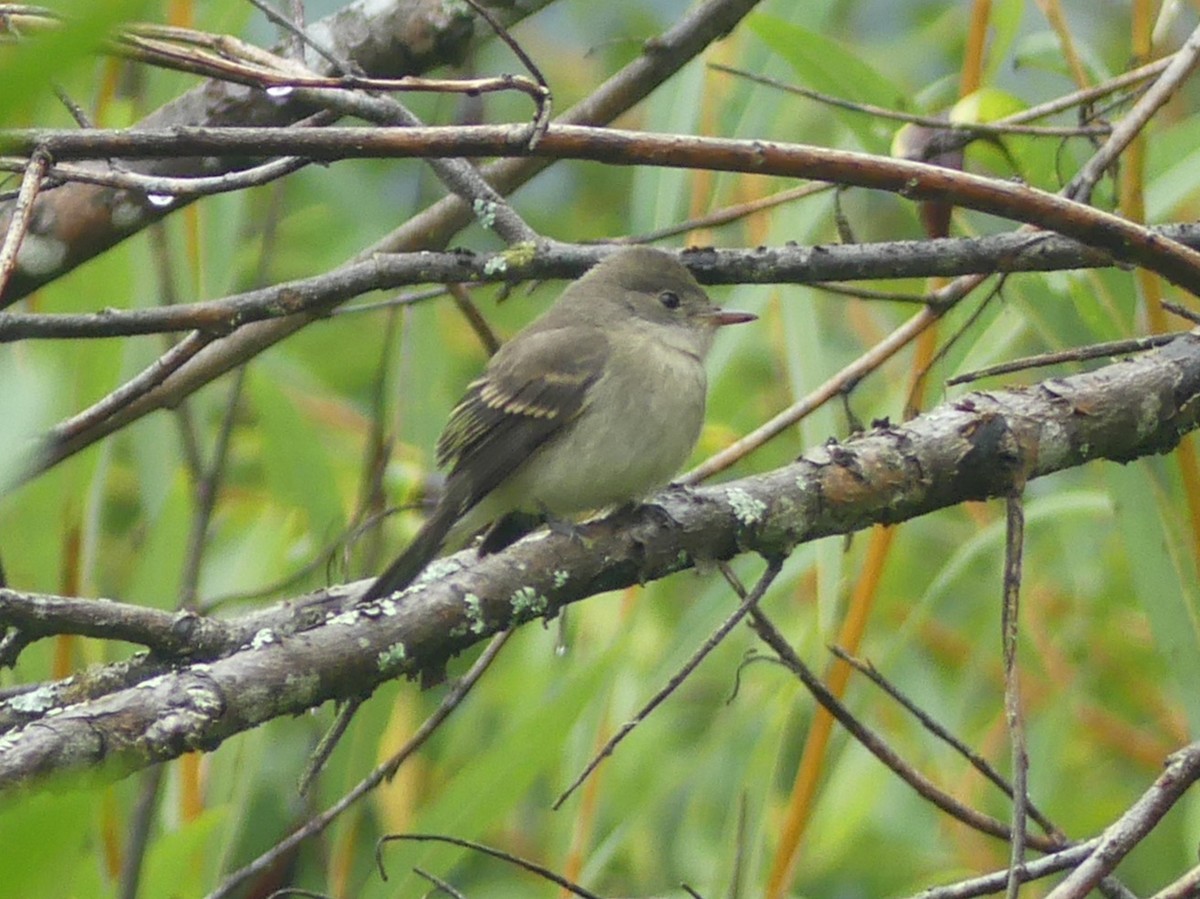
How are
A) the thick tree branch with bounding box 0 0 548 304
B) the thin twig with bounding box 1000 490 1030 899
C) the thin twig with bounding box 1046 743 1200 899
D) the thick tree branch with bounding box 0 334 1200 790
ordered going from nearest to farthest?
the thin twig with bounding box 1046 743 1200 899 → the thin twig with bounding box 1000 490 1030 899 → the thick tree branch with bounding box 0 334 1200 790 → the thick tree branch with bounding box 0 0 548 304

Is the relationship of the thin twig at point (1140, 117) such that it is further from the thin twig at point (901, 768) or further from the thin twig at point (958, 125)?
the thin twig at point (901, 768)

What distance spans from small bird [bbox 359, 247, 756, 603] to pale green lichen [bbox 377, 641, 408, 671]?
1224mm

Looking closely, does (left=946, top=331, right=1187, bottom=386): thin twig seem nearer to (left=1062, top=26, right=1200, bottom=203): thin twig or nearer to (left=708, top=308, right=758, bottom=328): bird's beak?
(left=1062, top=26, right=1200, bottom=203): thin twig

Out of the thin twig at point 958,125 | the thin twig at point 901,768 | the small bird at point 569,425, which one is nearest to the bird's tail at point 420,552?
the small bird at point 569,425

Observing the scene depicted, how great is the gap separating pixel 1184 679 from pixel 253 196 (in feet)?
14.2

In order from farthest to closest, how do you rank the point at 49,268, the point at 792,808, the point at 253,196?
the point at 253,196
the point at 792,808
the point at 49,268

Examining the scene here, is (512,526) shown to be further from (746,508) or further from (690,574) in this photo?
(690,574)

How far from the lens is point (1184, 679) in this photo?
3248mm

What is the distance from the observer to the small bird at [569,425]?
373 centimetres

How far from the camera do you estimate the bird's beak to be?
425 centimetres

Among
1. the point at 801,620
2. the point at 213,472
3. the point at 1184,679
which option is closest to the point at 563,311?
the point at 213,472

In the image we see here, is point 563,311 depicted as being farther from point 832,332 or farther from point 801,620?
point 832,332

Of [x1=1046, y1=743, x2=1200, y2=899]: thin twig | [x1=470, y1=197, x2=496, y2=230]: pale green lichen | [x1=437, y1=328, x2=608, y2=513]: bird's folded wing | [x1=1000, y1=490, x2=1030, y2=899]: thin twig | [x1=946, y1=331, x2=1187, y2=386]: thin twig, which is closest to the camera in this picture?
[x1=1046, y1=743, x2=1200, y2=899]: thin twig

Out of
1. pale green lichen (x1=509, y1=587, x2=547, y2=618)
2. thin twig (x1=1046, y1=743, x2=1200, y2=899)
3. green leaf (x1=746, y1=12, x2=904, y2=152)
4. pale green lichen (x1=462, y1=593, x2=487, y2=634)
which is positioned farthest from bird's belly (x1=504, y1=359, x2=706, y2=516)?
thin twig (x1=1046, y1=743, x2=1200, y2=899)
